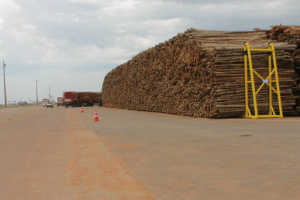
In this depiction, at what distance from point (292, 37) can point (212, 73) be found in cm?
636

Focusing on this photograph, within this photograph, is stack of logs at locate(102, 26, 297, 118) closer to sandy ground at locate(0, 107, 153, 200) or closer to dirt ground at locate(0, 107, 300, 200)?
dirt ground at locate(0, 107, 300, 200)

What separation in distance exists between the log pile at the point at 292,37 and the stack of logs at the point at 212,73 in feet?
1.47

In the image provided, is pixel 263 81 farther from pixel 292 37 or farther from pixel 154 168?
pixel 154 168

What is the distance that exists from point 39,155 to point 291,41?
1742cm

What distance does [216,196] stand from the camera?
4629mm

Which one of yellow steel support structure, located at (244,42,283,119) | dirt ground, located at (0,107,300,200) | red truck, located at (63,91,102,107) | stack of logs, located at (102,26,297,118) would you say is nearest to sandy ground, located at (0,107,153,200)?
dirt ground, located at (0,107,300,200)

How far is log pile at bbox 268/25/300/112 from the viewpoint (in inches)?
768

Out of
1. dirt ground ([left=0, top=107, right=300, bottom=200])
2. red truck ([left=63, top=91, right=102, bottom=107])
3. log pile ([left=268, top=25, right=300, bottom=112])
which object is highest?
log pile ([left=268, top=25, right=300, bottom=112])

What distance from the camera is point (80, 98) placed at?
211ft

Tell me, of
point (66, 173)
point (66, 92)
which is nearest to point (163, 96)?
point (66, 173)

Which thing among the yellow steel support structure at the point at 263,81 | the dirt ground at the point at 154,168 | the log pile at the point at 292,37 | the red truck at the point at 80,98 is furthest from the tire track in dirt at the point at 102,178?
the red truck at the point at 80,98

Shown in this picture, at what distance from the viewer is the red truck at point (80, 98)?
2468 inches

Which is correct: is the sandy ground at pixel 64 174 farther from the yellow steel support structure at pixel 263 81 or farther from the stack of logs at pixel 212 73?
the yellow steel support structure at pixel 263 81

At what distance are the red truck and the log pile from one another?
4774 centimetres
